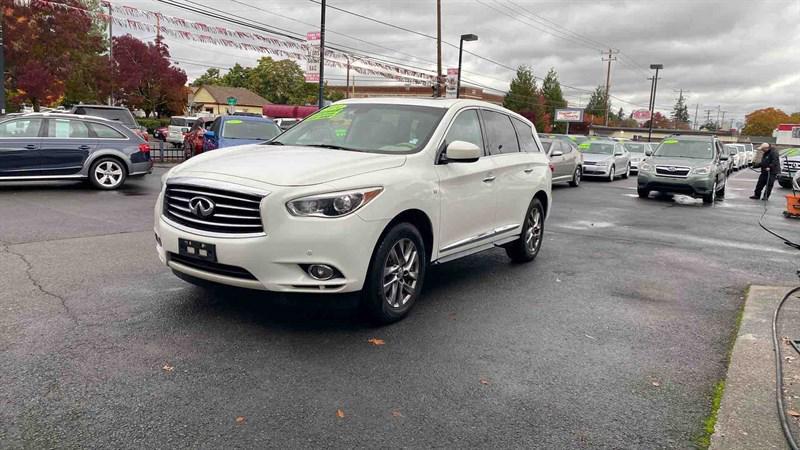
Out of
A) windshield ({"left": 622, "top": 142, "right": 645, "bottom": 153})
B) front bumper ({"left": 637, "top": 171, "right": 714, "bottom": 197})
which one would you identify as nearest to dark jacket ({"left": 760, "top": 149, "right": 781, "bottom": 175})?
front bumper ({"left": 637, "top": 171, "right": 714, "bottom": 197})

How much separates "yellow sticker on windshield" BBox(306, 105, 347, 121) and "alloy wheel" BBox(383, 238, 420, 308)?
1872 millimetres

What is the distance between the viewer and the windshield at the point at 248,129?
15039 millimetres

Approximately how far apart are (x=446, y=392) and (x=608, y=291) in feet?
10.7

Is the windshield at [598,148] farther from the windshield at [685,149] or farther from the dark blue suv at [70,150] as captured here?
the dark blue suv at [70,150]

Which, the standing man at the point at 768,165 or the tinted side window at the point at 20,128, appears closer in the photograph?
the tinted side window at the point at 20,128

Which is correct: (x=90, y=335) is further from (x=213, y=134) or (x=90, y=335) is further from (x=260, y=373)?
(x=213, y=134)

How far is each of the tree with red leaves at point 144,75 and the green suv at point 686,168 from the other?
36.2m

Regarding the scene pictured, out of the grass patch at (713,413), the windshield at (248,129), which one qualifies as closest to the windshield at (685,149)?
the windshield at (248,129)

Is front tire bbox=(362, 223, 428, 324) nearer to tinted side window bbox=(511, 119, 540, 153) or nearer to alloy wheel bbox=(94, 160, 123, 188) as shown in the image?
tinted side window bbox=(511, 119, 540, 153)

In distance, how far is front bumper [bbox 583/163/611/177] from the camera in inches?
917

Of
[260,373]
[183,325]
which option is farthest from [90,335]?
[260,373]

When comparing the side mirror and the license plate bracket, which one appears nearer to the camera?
the license plate bracket

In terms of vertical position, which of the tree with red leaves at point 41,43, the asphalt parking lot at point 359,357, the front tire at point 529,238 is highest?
Result: the tree with red leaves at point 41,43

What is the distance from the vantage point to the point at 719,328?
5.31 m
